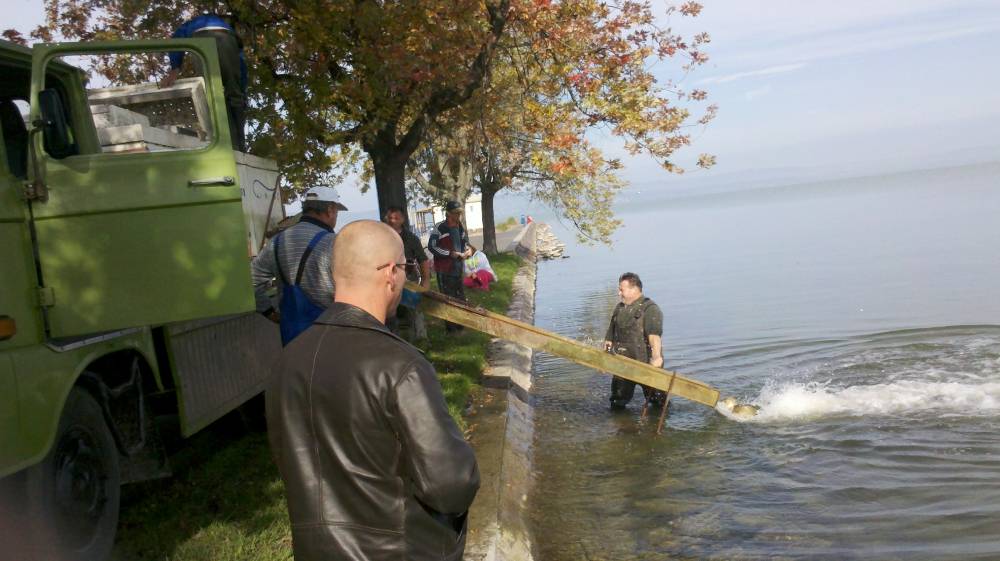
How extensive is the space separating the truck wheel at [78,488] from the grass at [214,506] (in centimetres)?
45

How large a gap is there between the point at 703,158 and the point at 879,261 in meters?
17.0

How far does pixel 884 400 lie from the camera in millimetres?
10461

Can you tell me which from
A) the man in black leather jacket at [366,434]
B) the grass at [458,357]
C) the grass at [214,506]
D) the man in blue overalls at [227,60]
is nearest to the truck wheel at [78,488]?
the grass at [214,506]

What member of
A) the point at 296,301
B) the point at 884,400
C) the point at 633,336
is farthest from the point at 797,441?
the point at 296,301

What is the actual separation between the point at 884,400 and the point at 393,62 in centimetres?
715

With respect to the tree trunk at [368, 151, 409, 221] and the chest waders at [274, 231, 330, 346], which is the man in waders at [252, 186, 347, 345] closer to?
the chest waders at [274, 231, 330, 346]

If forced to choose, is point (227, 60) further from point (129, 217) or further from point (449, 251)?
point (449, 251)

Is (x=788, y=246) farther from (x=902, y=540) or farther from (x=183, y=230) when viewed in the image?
(x=183, y=230)

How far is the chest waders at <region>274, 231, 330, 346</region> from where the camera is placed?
5855mm

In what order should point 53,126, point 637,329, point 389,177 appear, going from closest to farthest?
point 53,126, point 637,329, point 389,177

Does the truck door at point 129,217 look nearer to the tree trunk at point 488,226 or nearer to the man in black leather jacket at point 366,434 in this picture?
the man in black leather jacket at point 366,434

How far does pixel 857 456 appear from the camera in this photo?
856 centimetres

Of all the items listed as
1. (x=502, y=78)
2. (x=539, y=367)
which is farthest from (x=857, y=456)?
(x=502, y=78)

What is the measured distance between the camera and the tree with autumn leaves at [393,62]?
9867 mm
